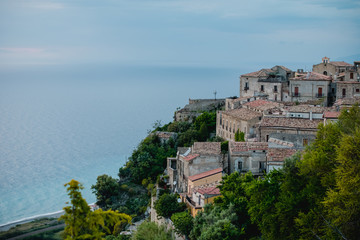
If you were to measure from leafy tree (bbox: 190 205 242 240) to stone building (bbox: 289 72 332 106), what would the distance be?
19470 millimetres

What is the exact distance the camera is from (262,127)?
93.3 ft

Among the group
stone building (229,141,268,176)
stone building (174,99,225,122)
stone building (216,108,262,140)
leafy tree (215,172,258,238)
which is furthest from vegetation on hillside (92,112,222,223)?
leafy tree (215,172,258,238)

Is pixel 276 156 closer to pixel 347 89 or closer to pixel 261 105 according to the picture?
pixel 261 105

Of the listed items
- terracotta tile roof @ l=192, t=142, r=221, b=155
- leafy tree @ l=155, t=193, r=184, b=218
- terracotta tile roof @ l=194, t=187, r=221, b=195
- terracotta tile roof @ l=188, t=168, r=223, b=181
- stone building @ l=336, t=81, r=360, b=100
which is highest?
stone building @ l=336, t=81, r=360, b=100

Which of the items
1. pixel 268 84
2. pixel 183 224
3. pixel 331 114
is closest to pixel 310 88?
pixel 268 84

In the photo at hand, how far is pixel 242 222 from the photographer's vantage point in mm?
21156

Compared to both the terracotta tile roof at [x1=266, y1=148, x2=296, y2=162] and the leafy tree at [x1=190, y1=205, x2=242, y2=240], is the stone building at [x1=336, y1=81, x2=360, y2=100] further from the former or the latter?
the leafy tree at [x1=190, y1=205, x2=242, y2=240]

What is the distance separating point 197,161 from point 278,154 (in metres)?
4.98

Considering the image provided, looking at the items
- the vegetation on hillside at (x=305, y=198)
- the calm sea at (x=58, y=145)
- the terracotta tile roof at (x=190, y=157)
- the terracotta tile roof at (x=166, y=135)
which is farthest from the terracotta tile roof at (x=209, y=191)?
the calm sea at (x=58, y=145)

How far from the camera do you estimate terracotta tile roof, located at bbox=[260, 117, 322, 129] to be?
28033 millimetres

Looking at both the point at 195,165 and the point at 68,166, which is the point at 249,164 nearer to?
the point at 195,165

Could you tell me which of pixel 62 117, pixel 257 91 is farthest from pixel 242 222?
pixel 62 117

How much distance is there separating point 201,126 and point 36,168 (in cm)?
2930

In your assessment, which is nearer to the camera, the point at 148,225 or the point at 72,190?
the point at 72,190
